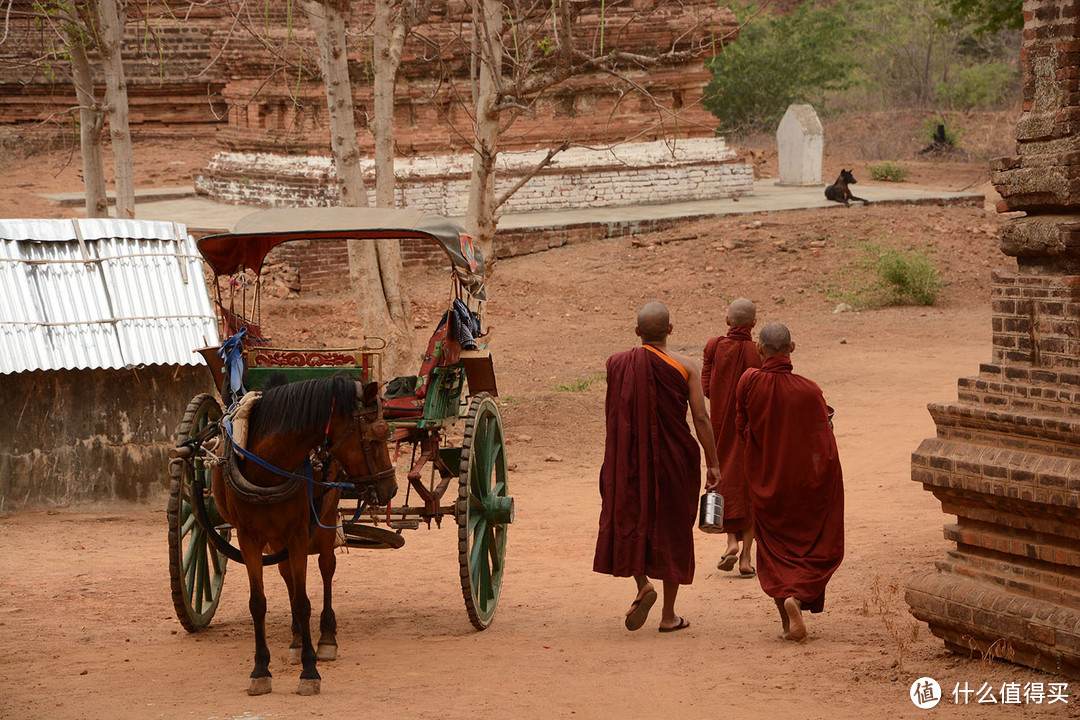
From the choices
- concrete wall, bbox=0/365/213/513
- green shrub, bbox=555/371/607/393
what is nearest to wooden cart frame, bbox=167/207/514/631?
concrete wall, bbox=0/365/213/513

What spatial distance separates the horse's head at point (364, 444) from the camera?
5305 millimetres

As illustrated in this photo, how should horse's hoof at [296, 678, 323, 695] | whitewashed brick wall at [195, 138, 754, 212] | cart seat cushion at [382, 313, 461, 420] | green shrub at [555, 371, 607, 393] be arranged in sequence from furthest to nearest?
whitewashed brick wall at [195, 138, 754, 212]
green shrub at [555, 371, 607, 393]
cart seat cushion at [382, 313, 461, 420]
horse's hoof at [296, 678, 323, 695]

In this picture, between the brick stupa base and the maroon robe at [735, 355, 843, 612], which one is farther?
the maroon robe at [735, 355, 843, 612]

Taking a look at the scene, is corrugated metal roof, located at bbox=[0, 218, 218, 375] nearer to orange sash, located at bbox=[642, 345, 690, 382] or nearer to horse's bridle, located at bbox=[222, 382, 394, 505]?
horse's bridle, located at bbox=[222, 382, 394, 505]

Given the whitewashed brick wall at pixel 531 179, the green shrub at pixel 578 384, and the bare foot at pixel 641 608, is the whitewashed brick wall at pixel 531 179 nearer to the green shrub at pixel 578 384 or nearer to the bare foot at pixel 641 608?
the green shrub at pixel 578 384

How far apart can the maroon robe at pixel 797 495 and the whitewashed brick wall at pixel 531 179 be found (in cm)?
1316

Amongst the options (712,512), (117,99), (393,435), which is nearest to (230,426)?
(393,435)

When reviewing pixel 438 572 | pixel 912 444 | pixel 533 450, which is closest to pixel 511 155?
pixel 533 450

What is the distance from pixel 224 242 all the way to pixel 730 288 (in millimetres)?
11217

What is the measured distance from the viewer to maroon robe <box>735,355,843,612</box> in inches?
231

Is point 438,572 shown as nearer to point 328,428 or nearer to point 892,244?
point 328,428

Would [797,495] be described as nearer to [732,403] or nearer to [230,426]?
[732,403]

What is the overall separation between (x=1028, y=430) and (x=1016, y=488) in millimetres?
277

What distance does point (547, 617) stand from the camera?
6.75 metres
